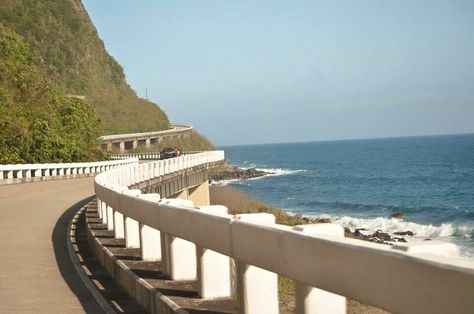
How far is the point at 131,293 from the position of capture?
9.25 metres

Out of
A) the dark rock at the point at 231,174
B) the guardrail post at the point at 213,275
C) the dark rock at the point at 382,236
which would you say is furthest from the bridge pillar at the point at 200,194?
the dark rock at the point at 231,174

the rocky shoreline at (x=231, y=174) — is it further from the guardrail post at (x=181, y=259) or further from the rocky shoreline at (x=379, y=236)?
the guardrail post at (x=181, y=259)

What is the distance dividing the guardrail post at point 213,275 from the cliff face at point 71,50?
130703 millimetres

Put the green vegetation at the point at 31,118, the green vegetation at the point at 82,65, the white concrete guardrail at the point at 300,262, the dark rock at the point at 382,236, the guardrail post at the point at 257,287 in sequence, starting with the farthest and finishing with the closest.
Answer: the green vegetation at the point at 82,65, the green vegetation at the point at 31,118, the dark rock at the point at 382,236, the guardrail post at the point at 257,287, the white concrete guardrail at the point at 300,262

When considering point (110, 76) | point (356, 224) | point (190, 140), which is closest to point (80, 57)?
point (110, 76)

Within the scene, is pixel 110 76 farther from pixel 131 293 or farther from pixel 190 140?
pixel 131 293

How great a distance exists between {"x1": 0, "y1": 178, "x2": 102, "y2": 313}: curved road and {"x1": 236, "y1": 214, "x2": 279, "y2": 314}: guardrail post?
327cm

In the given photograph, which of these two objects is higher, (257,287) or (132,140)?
(132,140)

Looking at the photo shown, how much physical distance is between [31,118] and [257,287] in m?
45.7

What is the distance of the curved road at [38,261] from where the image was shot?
9500 millimetres

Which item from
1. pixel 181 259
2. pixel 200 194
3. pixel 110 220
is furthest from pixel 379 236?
pixel 181 259

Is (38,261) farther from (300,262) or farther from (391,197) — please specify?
(391,197)

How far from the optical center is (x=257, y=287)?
606cm

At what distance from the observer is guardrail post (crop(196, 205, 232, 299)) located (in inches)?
279
